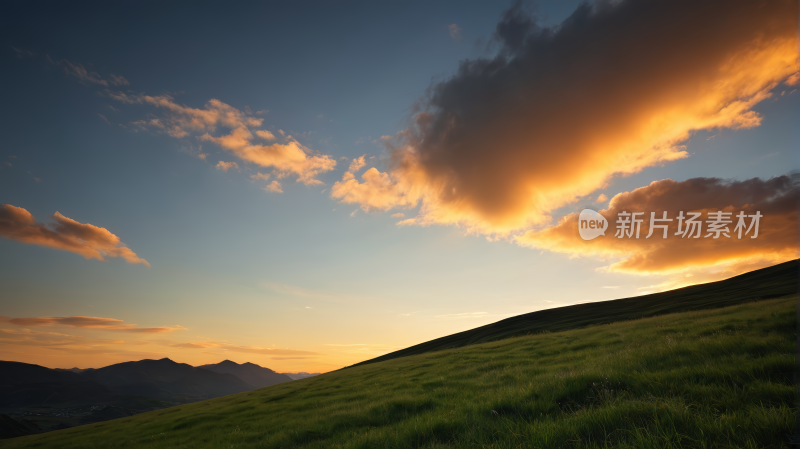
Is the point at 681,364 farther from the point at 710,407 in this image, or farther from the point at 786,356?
the point at 710,407

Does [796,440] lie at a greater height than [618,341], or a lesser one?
greater

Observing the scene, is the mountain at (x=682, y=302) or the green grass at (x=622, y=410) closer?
the green grass at (x=622, y=410)

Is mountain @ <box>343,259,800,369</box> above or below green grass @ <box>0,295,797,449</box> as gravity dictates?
below

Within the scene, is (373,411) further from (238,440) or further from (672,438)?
(672,438)

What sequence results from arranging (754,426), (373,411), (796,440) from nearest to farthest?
(796,440) → (754,426) → (373,411)

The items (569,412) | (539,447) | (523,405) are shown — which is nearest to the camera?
(539,447)

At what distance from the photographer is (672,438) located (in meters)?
4.07

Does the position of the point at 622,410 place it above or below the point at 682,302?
above

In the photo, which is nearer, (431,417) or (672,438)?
(672,438)

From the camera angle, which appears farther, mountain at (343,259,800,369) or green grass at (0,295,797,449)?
A: mountain at (343,259,800,369)

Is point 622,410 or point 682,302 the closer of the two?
point 622,410

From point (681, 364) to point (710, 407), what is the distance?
3.33 metres

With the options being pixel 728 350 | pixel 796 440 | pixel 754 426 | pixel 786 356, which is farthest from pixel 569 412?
pixel 728 350

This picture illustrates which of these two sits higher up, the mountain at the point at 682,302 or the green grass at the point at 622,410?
the green grass at the point at 622,410
